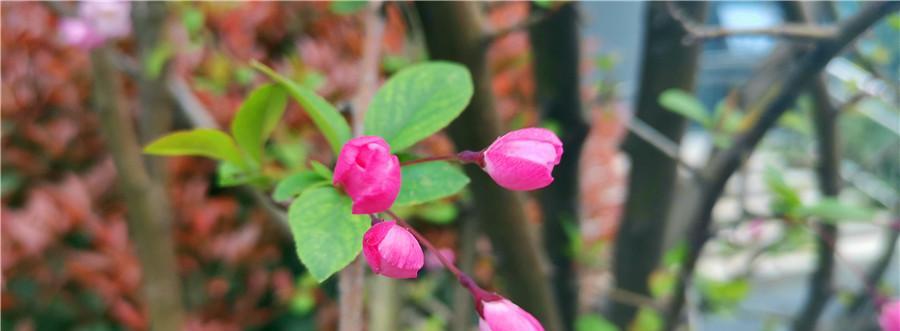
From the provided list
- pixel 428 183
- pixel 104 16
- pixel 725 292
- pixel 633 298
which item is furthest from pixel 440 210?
pixel 428 183

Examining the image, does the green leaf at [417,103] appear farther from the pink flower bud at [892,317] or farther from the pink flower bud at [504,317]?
the pink flower bud at [892,317]

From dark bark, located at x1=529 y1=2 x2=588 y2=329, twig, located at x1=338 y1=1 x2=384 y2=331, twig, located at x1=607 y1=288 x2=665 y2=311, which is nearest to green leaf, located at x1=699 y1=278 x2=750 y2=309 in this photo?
twig, located at x1=607 y1=288 x2=665 y2=311

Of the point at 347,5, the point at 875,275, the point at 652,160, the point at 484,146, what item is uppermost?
the point at 347,5

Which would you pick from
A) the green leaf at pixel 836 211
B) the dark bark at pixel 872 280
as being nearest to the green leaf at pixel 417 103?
the green leaf at pixel 836 211

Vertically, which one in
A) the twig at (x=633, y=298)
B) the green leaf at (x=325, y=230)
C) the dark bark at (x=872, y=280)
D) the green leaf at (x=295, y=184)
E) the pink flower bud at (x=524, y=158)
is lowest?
the dark bark at (x=872, y=280)

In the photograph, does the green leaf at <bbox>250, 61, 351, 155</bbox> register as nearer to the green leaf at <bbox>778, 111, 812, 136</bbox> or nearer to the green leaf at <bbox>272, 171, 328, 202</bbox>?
the green leaf at <bbox>272, 171, 328, 202</bbox>

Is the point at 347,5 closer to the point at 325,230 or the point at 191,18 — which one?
the point at 325,230

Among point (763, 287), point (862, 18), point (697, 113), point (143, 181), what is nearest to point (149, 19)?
point (143, 181)
